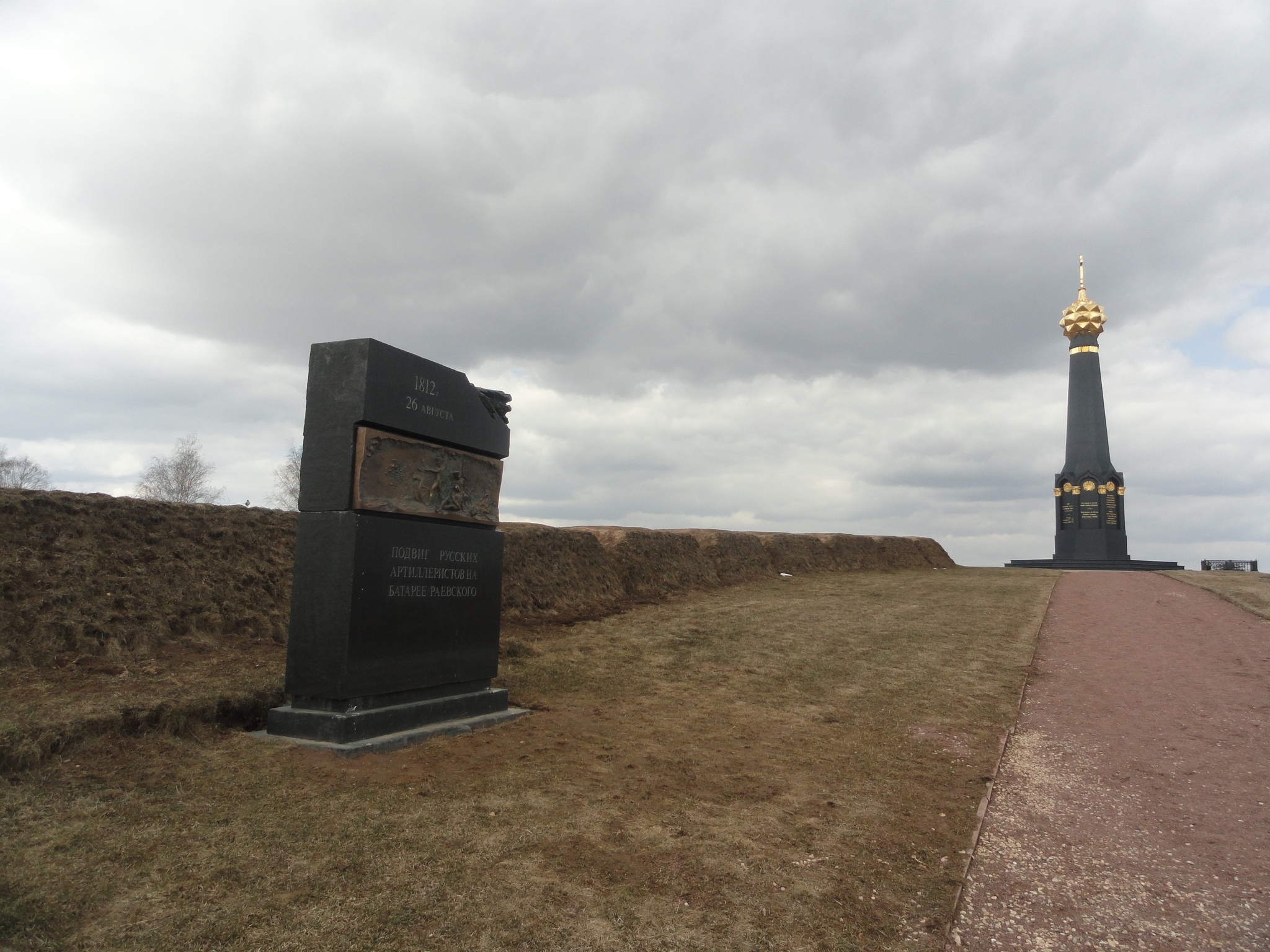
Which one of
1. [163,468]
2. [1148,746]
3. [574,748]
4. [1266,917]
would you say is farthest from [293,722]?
[163,468]

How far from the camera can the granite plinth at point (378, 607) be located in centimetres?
536

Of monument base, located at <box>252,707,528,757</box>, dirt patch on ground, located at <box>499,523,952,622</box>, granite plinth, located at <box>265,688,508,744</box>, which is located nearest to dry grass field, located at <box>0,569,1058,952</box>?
monument base, located at <box>252,707,528,757</box>

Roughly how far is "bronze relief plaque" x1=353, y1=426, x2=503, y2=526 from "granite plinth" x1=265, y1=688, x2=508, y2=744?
58.1 inches

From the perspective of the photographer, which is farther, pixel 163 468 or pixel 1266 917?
pixel 163 468

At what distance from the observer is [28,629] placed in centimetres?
632

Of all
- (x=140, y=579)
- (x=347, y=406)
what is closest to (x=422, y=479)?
(x=347, y=406)

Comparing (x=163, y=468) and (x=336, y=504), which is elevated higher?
(x=163, y=468)

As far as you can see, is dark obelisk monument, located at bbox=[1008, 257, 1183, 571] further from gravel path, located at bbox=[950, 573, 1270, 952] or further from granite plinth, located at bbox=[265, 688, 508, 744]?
granite plinth, located at bbox=[265, 688, 508, 744]

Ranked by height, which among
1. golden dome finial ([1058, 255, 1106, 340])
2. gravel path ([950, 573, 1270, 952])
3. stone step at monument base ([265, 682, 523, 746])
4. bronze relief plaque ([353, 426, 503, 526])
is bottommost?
gravel path ([950, 573, 1270, 952])

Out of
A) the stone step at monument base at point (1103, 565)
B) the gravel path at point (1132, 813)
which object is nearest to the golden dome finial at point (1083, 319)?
the stone step at monument base at point (1103, 565)

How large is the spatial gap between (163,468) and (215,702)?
2879cm

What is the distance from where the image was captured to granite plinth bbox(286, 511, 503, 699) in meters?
5.36

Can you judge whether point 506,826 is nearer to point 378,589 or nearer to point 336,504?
point 378,589

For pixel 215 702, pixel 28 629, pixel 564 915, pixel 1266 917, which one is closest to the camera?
pixel 564 915
